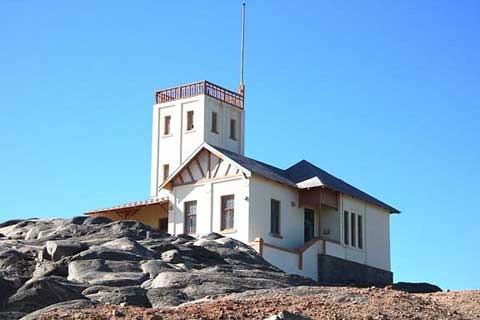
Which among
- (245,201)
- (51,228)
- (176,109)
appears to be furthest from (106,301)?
(176,109)

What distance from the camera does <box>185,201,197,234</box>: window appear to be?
4350cm

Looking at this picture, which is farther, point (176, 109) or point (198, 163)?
point (176, 109)

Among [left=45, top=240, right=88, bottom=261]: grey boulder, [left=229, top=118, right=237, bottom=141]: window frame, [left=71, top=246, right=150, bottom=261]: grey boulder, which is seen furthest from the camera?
[left=229, top=118, right=237, bottom=141]: window frame

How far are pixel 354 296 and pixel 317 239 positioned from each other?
25312 mm

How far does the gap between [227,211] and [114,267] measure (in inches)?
711

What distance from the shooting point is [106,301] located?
723 inches

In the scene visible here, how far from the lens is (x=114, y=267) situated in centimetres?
2453

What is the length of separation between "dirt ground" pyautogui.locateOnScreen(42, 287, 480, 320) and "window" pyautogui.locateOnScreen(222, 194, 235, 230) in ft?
74.7

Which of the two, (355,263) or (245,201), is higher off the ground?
(245,201)

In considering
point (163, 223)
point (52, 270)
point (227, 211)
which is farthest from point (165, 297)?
point (163, 223)

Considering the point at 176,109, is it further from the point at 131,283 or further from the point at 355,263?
the point at 131,283

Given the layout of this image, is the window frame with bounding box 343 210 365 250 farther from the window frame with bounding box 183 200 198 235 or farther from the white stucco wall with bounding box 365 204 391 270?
the window frame with bounding box 183 200 198 235

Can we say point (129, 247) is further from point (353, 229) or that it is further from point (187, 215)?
point (353, 229)

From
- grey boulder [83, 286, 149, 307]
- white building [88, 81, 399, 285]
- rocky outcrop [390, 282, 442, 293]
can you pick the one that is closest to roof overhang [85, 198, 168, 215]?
white building [88, 81, 399, 285]
